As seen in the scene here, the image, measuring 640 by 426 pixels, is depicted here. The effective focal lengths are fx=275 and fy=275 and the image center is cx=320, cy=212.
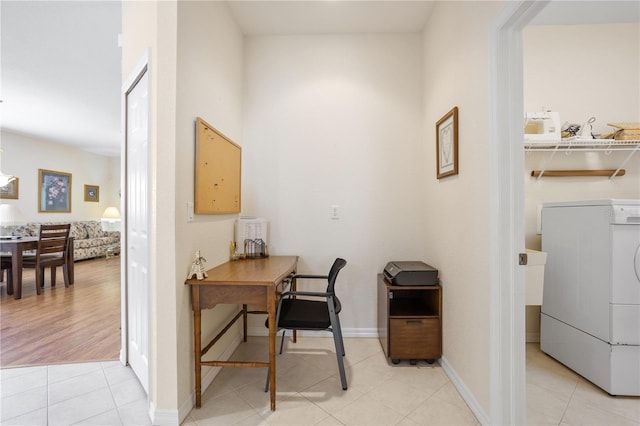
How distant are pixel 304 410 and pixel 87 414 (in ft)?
4.16

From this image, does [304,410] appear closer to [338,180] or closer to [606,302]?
[338,180]

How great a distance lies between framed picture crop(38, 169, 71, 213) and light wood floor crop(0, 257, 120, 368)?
2.62 m

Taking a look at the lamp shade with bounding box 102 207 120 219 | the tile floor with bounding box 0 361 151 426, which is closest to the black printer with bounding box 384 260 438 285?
the tile floor with bounding box 0 361 151 426

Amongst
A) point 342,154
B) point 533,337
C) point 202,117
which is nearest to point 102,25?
point 202,117

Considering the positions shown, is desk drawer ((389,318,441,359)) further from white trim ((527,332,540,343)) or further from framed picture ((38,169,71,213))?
framed picture ((38,169,71,213))

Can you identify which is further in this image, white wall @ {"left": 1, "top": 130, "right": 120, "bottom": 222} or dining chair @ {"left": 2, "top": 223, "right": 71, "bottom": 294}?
white wall @ {"left": 1, "top": 130, "right": 120, "bottom": 222}

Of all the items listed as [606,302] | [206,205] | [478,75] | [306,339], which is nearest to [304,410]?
[306,339]

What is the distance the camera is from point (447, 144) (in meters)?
2.03

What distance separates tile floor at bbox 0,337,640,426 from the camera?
61.9 inches

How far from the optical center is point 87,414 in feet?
5.27

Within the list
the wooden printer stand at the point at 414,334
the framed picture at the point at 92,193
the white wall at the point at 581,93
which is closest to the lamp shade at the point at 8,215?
the framed picture at the point at 92,193

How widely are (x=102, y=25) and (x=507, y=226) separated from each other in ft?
11.9

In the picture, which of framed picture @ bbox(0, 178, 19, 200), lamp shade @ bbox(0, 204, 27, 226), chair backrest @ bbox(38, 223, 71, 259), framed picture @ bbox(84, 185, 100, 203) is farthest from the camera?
framed picture @ bbox(84, 185, 100, 203)

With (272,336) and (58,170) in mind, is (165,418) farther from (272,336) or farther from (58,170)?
(58,170)
